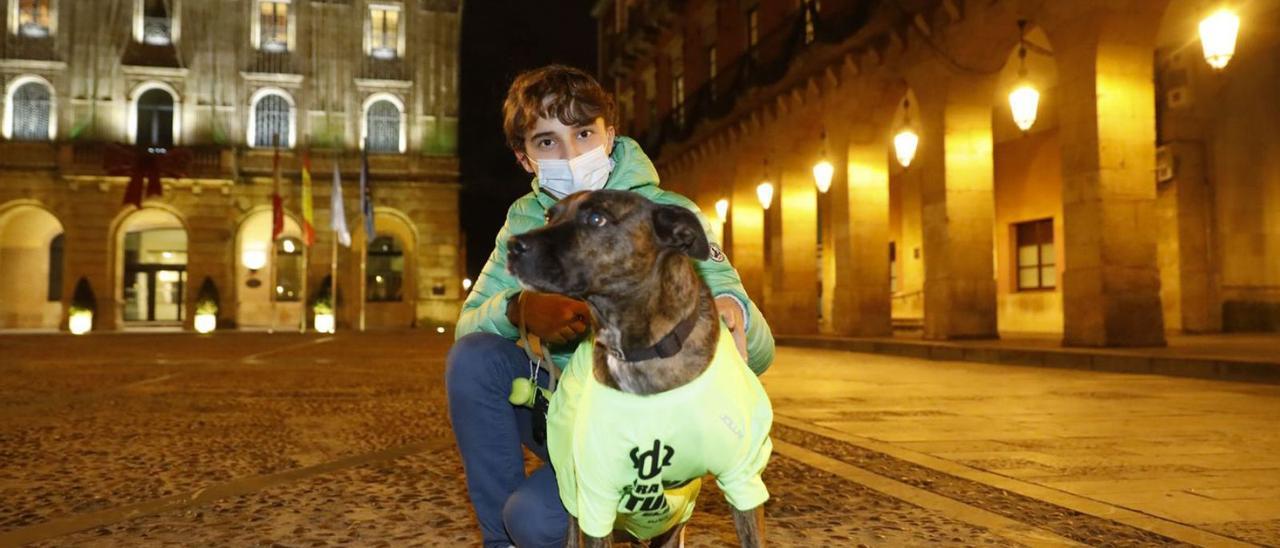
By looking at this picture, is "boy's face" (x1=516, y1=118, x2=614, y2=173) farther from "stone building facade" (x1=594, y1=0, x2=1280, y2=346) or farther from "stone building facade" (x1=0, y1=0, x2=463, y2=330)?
"stone building facade" (x1=0, y1=0, x2=463, y2=330)

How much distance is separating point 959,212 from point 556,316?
13.8 m

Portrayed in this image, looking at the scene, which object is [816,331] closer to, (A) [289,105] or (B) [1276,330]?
(B) [1276,330]

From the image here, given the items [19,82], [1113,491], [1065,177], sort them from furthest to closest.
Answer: [19,82] < [1065,177] < [1113,491]

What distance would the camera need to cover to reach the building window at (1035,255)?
59.4 ft

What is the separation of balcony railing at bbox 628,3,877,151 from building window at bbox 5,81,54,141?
21449mm

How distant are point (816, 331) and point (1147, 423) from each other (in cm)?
1514

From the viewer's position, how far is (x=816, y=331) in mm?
21000

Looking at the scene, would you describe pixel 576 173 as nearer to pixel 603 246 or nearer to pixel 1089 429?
pixel 603 246

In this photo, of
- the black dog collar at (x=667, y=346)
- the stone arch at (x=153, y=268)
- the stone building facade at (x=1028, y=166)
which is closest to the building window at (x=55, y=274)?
the stone arch at (x=153, y=268)

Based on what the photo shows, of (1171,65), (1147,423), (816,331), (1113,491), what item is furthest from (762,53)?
(1113,491)

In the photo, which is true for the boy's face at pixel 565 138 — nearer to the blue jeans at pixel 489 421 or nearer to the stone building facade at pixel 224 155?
the blue jeans at pixel 489 421

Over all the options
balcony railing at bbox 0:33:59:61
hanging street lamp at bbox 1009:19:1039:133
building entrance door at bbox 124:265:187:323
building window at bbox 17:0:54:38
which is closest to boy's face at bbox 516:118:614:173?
hanging street lamp at bbox 1009:19:1039:133

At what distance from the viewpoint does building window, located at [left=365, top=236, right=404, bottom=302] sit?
36500 millimetres

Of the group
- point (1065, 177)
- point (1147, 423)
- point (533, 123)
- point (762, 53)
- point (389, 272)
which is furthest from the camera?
point (389, 272)
